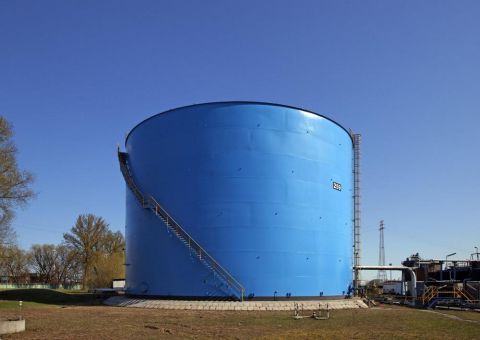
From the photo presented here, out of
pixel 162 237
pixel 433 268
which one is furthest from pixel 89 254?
pixel 433 268

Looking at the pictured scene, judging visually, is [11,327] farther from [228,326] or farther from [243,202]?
[243,202]

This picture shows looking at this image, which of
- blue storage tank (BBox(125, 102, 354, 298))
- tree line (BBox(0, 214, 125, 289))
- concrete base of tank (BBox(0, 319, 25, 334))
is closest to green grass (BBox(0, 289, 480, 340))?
concrete base of tank (BBox(0, 319, 25, 334))

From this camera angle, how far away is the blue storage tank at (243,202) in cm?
2783

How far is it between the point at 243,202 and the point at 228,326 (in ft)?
34.2

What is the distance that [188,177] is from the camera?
29.2m

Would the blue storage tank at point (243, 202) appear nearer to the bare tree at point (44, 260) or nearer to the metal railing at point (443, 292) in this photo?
the metal railing at point (443, 292)

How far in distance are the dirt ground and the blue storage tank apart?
3.64 m

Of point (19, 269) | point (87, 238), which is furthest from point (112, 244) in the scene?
point (19, 269)

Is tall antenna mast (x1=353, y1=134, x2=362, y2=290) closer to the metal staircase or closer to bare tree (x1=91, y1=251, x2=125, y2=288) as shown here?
the metal staircase

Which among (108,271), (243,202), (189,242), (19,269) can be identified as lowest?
(19,269)

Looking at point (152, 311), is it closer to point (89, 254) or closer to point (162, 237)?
point (162, 237)

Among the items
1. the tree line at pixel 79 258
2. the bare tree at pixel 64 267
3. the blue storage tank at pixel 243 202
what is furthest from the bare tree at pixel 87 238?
the blue storage tank at pixel 243 202

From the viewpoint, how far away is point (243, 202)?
2823 cm

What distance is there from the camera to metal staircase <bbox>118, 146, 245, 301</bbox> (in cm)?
2727
